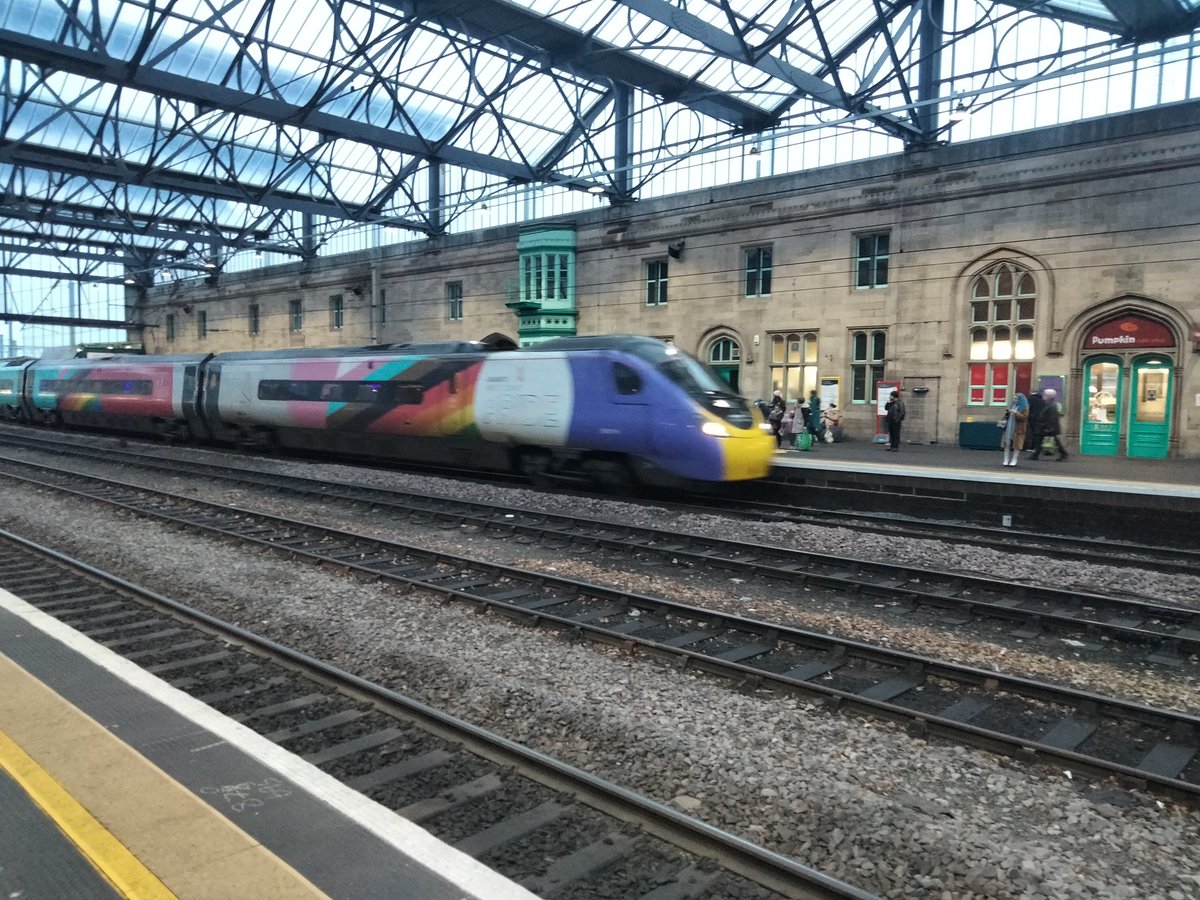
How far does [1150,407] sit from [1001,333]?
12.5 feet

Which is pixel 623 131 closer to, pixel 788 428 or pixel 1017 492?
pixel 788 428

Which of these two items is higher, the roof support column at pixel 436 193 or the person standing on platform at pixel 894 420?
the roof support column at pixel 436 193

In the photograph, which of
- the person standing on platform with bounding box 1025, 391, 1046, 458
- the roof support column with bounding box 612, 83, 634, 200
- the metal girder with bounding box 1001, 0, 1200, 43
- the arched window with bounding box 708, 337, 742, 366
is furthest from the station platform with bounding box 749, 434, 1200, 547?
the roof support column with bounding box 612, 83, 634, 200

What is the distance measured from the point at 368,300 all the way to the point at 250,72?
1111cm

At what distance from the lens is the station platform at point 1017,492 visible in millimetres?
11055

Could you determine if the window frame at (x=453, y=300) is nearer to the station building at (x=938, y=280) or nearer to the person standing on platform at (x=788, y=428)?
the station building at (x=938, y=280)

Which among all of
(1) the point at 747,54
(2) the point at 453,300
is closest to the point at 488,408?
(1) the point at 747,54

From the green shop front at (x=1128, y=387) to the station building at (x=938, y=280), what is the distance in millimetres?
40

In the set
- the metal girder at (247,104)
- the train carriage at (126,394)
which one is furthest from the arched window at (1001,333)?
the train carriage at (126,394)

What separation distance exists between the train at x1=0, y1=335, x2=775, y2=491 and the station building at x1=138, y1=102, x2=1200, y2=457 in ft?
8.33

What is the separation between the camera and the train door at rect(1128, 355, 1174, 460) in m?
18.9

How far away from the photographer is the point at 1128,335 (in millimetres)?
19188

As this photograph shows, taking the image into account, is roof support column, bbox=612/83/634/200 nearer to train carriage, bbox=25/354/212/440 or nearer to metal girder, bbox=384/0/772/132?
metal girder, bbox=384/0/772/132

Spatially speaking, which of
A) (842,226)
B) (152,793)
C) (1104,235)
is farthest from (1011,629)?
(842,226)
